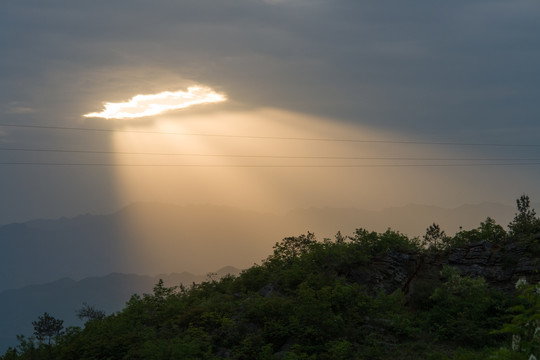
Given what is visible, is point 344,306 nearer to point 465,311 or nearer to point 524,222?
point 465,311

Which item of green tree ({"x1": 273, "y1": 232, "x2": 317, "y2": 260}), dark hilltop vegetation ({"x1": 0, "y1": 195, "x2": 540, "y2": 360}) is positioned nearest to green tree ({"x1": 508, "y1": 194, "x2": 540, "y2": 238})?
dark hilltop vegetation ({"x1": 0, "y1": 195, "x2": 540, "y2": 360})

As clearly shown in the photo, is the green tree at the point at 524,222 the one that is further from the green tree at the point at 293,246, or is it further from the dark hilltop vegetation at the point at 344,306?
the green tree at the point at 293,246

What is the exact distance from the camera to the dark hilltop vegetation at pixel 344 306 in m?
15.6

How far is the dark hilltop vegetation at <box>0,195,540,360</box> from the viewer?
51.1 ft

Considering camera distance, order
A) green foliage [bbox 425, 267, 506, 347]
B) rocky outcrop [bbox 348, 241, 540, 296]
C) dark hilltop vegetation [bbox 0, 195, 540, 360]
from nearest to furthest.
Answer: dark hilltop vegetation [bbox 0, 195, 540, 360] → green foliage [bbox 425, 267, 506, 347] → rocky outcrop [bbox 348, 241, 540, 296]

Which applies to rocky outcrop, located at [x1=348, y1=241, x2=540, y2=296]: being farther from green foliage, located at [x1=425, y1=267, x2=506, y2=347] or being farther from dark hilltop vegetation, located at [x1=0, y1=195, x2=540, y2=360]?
green foliage, located at [x1=425, y1=267, x2=506, y2=347]

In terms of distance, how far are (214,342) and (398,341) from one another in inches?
254

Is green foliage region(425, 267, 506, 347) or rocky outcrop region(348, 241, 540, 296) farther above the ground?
rocky outcrop region(348, 241, 540, 296)

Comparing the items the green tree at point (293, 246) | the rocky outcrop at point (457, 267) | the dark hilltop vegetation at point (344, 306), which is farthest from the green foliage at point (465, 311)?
the green tree at point (293, 246)

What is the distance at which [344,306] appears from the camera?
17938 mm

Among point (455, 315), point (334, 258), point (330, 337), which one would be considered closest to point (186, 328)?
point (330, 337)

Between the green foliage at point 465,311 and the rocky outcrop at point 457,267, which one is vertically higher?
the rocky outcrop at point 457,267

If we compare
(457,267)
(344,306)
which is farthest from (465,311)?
(344,306)

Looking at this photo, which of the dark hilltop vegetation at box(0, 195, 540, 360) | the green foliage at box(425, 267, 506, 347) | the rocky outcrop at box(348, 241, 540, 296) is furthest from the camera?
the rocky outcrop at box(348, 241, 540, 296)
